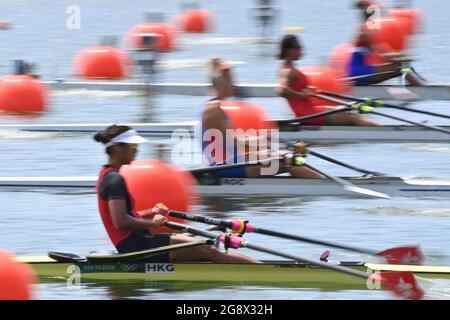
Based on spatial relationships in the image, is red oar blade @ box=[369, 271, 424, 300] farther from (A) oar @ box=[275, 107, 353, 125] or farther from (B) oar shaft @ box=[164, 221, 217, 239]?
(A) oar @ box=[275, 107, 353, 125]

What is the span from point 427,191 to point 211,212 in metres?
2.50

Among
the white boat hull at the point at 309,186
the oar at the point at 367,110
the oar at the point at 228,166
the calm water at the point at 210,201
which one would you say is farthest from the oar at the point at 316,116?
the oar at the point at 228,166

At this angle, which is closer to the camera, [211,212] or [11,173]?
[211,212]

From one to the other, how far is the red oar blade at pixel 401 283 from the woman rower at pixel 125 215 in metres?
1.15

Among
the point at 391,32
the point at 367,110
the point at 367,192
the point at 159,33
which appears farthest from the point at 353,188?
the point at 159,33

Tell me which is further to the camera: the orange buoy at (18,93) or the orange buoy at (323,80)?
the orange buoy at (18,93)

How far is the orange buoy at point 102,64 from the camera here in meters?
24.3

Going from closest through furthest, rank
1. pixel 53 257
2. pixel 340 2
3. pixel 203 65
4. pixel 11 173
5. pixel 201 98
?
pixel 53 257
pixel 11 173
pixel 201 98
pixel 203 65
pixel 340 2

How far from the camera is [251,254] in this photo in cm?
1228

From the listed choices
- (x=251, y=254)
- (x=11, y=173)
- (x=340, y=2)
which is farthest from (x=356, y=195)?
(x=340, y=2)

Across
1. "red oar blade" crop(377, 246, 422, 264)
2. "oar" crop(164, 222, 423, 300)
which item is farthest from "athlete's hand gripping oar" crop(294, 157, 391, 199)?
"oar" crop(164, 222, 423, 300)

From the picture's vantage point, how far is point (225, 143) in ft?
46.3

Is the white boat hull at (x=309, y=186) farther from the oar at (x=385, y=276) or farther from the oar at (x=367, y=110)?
the oar at (x=385, y=276)
